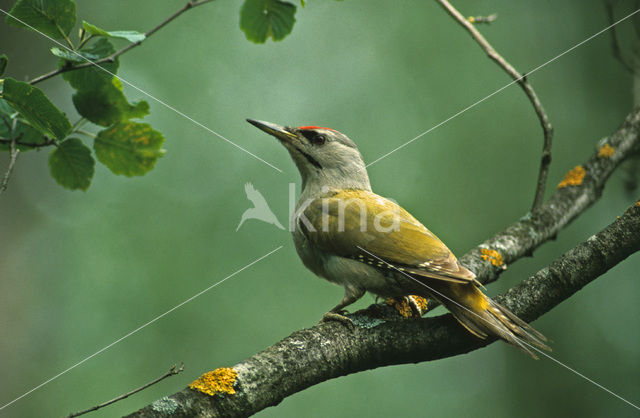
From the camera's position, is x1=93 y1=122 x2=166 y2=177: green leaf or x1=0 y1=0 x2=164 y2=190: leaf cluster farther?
x1=93 y1=122 x2=166 y2=177: green leaf

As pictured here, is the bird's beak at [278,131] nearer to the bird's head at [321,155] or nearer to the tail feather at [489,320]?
the bird's head at [321,155]

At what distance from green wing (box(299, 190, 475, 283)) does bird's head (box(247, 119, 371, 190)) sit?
1.65 feet

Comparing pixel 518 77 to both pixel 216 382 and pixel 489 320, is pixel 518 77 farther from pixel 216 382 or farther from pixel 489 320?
pixel 216 382

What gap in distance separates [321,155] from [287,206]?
388 centimetres

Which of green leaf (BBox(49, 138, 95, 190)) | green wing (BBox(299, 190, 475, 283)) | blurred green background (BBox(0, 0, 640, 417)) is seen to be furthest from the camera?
blurred green background (BBox(0, 0, 640, 417))

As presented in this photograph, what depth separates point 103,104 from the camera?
2379 millimetres

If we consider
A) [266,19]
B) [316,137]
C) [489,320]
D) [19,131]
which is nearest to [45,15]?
[19,131]

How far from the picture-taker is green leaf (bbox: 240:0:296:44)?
2.30 metres

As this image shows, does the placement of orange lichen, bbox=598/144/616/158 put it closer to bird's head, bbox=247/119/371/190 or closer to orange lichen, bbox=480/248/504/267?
orange lichen, bbox=480/248/504/267

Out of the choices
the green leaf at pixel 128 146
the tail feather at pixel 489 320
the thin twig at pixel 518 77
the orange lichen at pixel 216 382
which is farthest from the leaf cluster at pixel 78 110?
the thin twig at pixel 518 77

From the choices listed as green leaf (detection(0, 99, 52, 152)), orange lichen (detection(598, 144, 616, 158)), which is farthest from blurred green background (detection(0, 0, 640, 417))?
green leaf (detection(0, 99, 52, 152))

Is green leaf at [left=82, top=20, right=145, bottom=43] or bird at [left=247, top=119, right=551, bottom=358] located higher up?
green leaf at [left=82, top=20, right=145, bottom=43]

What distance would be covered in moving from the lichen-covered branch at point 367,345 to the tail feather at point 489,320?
0.30 feet

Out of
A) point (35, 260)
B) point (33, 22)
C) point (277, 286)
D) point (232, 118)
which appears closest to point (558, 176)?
point (277, 286)
